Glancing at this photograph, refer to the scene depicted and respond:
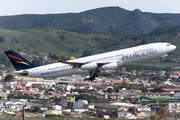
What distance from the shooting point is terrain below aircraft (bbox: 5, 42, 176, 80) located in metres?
61.6

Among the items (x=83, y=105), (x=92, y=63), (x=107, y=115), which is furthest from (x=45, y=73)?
(x=83, y=105)

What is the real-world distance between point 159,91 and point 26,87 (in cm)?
7478

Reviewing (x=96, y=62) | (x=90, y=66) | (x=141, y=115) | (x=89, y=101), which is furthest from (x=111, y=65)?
(x=89, y=101)

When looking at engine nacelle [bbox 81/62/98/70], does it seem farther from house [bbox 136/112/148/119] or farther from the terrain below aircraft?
house [bbox 136/112/148/119]

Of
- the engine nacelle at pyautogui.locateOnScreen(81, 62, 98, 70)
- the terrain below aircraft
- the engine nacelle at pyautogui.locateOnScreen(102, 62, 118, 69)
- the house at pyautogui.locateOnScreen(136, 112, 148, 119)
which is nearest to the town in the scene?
the house at pyautogui.locateOnScreen(136, 112, 148, 119)

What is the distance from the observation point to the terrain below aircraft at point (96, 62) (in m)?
61.6

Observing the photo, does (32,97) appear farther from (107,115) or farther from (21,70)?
(21,70)

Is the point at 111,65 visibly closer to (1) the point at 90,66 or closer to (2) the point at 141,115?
(1) the point at 90,66

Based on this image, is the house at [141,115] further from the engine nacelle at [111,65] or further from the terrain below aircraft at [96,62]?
the engine nacelle at [111,65]

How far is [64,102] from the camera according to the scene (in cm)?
12850

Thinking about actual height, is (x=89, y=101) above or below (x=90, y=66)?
below

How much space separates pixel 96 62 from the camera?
62.1 metres

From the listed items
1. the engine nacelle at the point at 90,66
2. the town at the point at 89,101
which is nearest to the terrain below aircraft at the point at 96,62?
the engine nacelle at the point at 90,66

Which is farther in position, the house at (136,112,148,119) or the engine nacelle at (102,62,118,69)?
the house at (136,112,148,119)
